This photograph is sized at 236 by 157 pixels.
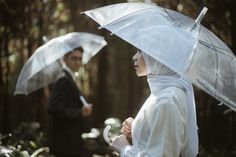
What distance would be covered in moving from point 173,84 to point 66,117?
2846 millimetres

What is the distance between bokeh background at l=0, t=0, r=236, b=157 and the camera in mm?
8320

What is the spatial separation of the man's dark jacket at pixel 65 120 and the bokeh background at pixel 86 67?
2.22ft

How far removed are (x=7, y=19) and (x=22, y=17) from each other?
1.51 ft

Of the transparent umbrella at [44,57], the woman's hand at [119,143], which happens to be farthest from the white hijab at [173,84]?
the transparent umbrella at [44,57]

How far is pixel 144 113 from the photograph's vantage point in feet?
11.8

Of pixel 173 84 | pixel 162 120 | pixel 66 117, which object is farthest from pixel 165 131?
pixel 66 117

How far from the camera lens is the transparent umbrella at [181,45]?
3.62 metres

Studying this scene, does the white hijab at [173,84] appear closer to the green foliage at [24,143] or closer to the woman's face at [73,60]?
the green foliage at [24,143]

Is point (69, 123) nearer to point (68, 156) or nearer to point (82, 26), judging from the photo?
point (68, 156)

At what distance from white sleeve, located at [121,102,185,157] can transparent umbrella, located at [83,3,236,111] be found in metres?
0.23

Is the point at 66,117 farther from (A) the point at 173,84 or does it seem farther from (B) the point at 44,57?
(A) the point at 173,84

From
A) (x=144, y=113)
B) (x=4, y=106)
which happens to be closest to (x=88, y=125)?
(x=4, y=106)

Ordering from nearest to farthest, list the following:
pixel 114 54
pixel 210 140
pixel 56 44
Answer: pixel 56 44
pixel 210 140
pixel 114 54

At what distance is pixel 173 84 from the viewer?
3.65 meters
